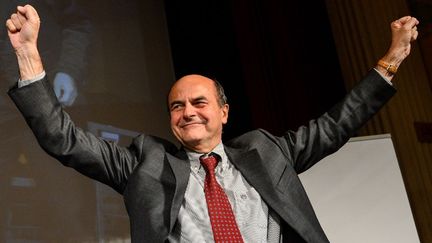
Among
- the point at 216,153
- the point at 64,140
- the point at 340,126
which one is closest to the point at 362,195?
the point at 340,126

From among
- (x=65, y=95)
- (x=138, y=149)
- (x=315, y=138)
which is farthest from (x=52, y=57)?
(x=315, y=138)

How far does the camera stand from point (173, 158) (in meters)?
1.48

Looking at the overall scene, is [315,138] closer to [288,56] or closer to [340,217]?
[340,217]

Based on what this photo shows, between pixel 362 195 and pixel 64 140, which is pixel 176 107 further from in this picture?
pixel 362 195

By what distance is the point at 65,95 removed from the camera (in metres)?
2.91

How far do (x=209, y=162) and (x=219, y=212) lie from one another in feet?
0.56

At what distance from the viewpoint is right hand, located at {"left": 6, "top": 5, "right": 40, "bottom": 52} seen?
51.1 inches

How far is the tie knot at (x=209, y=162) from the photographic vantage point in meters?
1.48

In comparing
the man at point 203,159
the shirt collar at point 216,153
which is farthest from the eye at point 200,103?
the shirt collar at point 216,153

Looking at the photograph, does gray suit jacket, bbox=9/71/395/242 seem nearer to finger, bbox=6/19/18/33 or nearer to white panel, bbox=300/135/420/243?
finger, bbox=6/19/18/33

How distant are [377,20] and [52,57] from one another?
1790 millimetres

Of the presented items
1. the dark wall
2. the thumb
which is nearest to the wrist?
the thumb

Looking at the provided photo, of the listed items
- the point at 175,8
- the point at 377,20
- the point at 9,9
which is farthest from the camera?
the point at 175,8

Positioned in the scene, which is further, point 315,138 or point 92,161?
point 315,138
